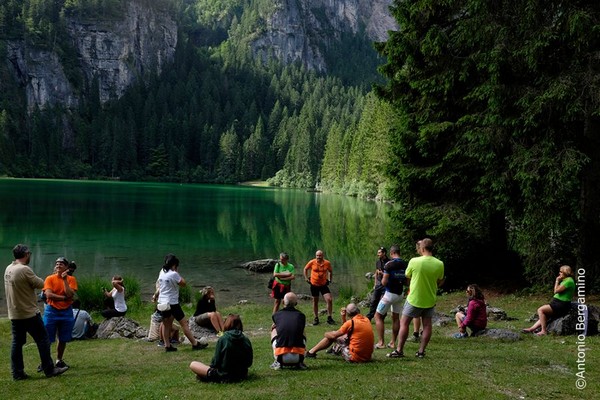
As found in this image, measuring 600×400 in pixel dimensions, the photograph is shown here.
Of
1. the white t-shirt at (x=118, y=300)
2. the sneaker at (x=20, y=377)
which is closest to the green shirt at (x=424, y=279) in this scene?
the sneaker at (x=20, y=377)

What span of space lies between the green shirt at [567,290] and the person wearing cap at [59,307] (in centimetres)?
1055

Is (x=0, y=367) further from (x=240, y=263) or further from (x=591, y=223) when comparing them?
(x=240, y=263)

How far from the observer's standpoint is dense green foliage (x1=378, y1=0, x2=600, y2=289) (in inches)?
561

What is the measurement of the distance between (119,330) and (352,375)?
758 centimetres

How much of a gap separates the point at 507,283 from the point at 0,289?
20.3m

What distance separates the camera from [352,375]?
7996mm

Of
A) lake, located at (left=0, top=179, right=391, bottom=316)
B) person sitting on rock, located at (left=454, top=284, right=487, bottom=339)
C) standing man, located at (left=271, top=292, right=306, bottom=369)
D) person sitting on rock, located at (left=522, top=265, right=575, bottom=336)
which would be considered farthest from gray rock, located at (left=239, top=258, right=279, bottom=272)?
standing man, located at (left=271, top=292, right=306, bottom=369)

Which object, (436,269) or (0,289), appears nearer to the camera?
(436,269)

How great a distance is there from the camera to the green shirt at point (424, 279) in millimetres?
9023

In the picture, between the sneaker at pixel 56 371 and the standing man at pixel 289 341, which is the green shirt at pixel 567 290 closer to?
the standing man at pixel 289 341

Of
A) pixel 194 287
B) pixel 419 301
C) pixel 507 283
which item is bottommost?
pixel 194 287

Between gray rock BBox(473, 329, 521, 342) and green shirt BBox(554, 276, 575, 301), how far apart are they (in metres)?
1.33

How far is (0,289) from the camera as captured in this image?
20.3 metres

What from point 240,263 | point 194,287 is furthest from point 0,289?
point 240,263
